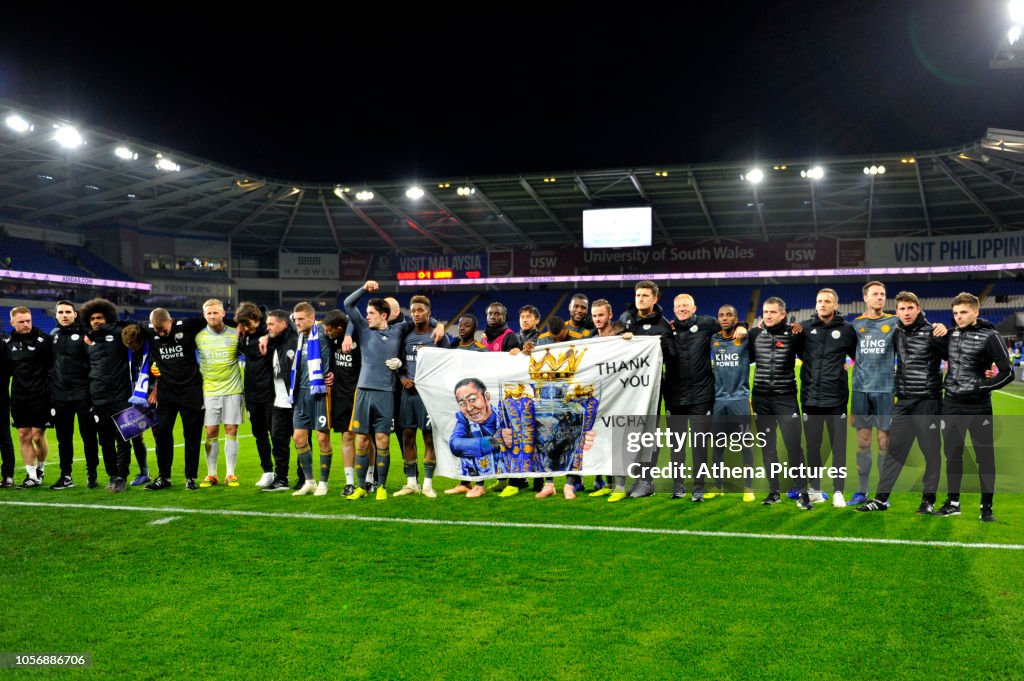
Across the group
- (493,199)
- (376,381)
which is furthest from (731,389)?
(493,199)

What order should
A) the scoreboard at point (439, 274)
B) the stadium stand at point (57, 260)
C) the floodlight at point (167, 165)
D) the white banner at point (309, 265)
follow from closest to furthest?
the floodlight at point (167, 165) → the stadium stand at point (57, 260) → the scoreboard at point (439, 274) → the white banner at point (309, 265)

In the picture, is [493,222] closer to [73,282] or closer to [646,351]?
[73,282]

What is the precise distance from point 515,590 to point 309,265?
151 ft

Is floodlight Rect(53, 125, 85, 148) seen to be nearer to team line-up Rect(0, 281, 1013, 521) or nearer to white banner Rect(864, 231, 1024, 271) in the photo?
team line-up Rect(0, 281, 1013, 521)

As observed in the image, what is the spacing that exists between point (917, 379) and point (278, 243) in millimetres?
45928

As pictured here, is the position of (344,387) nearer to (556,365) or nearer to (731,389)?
(556,365)

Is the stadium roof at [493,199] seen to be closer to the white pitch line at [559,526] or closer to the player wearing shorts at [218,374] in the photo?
the player wearing shorts at [218,374]

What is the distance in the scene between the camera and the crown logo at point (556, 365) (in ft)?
25.9

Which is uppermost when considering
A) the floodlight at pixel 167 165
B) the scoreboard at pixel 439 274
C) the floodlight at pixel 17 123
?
the floodlight at pixel 167 165

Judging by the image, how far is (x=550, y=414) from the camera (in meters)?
7.91

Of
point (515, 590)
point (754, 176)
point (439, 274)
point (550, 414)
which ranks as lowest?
point (515, 590)

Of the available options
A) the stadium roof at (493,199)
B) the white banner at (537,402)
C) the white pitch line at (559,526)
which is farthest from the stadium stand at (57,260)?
the white banner at (537,402)

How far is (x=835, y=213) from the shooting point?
41094 millimetres

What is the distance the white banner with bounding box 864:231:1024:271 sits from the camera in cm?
3978
